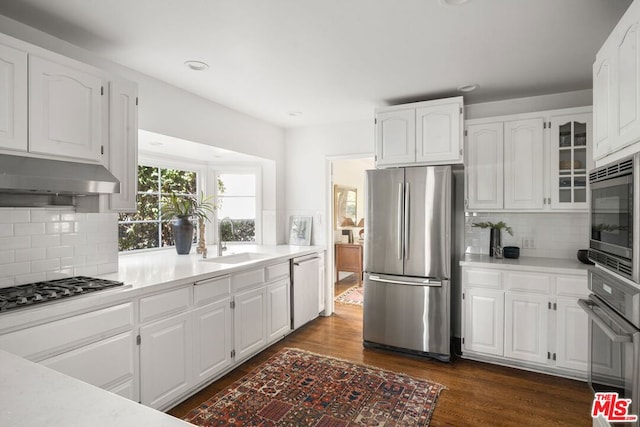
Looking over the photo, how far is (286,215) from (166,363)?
2684 mm

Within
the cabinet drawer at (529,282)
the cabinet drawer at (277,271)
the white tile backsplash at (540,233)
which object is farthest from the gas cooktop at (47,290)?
the white tile backsplash at (540,233)

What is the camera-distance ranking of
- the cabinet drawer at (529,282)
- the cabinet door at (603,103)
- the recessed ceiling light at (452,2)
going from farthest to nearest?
the cabinet drawer at (529,282) → the recessed ceiling light at (452,2) → the cabinet door at (603,103)

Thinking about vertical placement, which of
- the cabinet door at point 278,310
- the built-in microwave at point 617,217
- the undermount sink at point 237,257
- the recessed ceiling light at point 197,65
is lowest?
the cabinet door at point 278,310

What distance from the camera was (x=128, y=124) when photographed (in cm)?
244

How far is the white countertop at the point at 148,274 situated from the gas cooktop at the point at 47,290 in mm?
38

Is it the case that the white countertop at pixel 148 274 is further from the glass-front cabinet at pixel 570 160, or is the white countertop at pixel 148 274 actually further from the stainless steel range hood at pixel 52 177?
the glass-front cabinet at pixel 570 160

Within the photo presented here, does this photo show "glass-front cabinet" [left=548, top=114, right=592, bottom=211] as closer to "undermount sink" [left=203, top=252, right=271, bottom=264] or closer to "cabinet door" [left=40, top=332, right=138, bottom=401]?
"undermount sink" [left=203, top=252, right=271, bottom=264]

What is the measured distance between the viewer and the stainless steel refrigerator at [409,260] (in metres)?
3.28

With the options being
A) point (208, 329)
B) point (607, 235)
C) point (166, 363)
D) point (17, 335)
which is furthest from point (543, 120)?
point (17, 335)

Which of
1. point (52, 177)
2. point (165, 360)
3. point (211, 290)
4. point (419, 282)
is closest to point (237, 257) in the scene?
point (211, 290)

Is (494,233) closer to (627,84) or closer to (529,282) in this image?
(529,282)

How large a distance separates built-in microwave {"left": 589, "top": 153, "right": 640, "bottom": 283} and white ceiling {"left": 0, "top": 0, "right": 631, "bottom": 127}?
1.00 m

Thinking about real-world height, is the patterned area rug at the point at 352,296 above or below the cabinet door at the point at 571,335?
below

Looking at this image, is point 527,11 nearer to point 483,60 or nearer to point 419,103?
point 483,60
